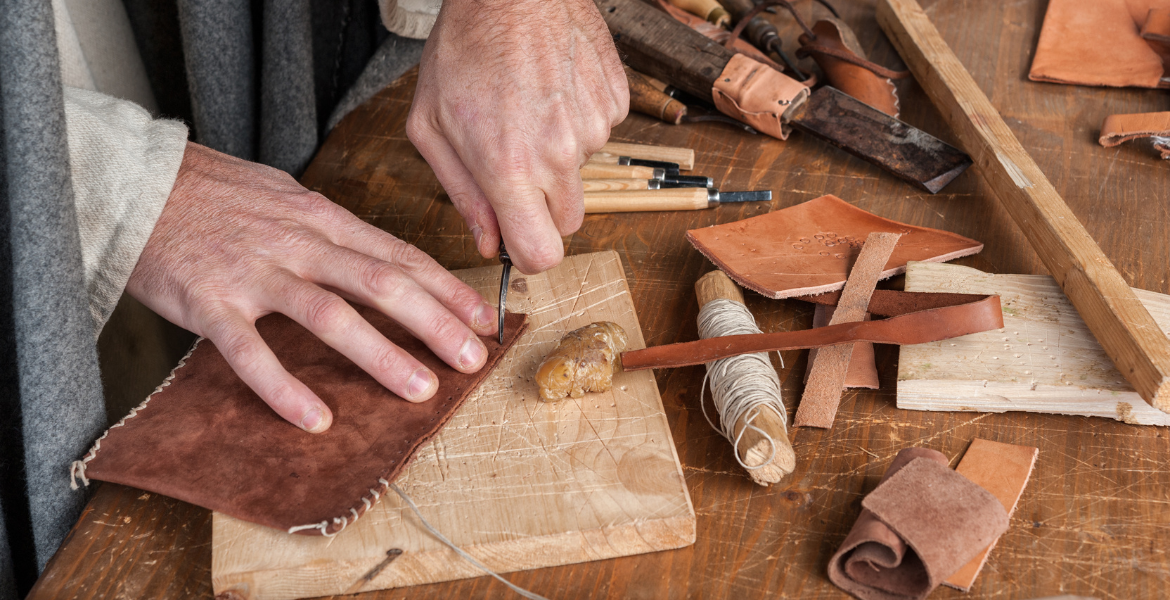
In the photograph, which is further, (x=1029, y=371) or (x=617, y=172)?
A: (x=617, y=172)

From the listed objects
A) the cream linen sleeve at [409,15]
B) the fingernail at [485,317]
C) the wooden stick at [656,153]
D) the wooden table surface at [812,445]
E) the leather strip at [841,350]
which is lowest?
the wooden table surface at [812,445]

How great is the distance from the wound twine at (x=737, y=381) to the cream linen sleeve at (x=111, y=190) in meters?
0.90

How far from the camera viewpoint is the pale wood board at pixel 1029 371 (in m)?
1.13

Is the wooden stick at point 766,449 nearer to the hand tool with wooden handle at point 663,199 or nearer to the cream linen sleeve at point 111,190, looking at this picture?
the hand tool with wooden handle at point 663,199

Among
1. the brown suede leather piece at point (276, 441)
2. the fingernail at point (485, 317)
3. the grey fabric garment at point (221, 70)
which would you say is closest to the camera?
the brown suede leather piece at point (276, 441)

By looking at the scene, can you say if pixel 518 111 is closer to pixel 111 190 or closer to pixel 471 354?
pixel 471 354

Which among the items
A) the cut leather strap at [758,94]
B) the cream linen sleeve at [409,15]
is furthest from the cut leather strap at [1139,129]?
the cream linen sleeve at [409,15]

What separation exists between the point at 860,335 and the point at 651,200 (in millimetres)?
572

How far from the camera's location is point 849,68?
1.84 meters

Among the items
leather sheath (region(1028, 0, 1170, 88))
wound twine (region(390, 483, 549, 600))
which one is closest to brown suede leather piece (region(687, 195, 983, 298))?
wound twine (region(390, 483, 549, 600))

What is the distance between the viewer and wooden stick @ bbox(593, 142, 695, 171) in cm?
173

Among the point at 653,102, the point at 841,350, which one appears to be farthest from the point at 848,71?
the point at 841,350

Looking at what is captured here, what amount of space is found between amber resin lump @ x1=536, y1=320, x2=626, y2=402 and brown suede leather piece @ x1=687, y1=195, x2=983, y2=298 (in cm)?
30

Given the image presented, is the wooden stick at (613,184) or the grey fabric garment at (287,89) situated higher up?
the grey fabric garment at (287,89)
